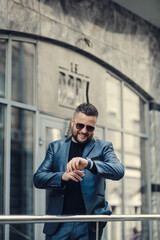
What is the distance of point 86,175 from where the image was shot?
14.7 feet

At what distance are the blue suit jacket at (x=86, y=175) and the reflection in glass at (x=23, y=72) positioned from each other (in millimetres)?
3323

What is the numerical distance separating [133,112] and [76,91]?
7.26 ft

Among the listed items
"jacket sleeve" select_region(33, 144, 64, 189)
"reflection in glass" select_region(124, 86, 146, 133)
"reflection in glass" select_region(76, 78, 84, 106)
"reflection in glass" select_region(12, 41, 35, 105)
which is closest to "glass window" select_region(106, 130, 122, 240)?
"reflection in glass" select_region(124, 86, 146, 133)

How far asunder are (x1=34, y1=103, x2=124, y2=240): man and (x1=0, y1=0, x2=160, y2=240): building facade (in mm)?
2058

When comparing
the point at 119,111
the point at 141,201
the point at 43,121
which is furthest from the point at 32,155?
the point at 141,201

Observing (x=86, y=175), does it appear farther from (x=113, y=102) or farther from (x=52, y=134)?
(x=113, y=102)

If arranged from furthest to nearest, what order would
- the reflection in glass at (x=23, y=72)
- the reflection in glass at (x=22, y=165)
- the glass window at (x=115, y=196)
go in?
1. the glass window at (x=115, y=196)
2. the reflection in glass at (x=23, y=72)
3. the reflection in glass at (x=22, y=165)

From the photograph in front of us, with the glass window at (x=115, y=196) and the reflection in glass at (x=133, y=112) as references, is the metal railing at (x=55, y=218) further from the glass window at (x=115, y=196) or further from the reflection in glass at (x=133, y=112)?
the reflection in glass at (x=133, y=112)

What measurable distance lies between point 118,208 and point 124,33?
3423 millimetres

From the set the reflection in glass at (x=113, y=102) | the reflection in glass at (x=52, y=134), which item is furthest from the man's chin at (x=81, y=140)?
the reflection in glass at (x=113, y=102)

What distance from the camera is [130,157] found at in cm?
1079

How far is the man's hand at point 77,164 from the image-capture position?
13.6 ft

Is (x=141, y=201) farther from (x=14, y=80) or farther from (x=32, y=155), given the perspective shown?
(x=14, y=80)

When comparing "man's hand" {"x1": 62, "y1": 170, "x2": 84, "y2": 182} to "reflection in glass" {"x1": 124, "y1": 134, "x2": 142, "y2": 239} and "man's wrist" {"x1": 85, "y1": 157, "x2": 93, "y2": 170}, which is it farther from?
"reflection in glass" {"x1": 124, "y1": 134, "x2": 142, "y2": 239}
